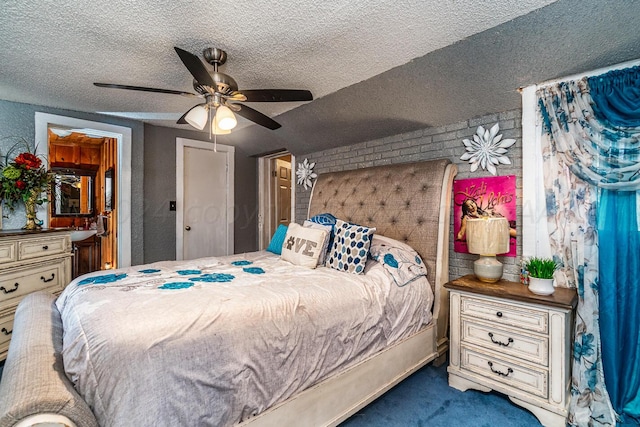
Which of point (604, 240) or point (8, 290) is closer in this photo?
point (604, 240)

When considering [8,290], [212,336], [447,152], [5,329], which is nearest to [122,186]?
[8,290]

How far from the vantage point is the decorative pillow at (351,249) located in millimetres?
1932

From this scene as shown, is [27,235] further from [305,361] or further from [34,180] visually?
[305,361]

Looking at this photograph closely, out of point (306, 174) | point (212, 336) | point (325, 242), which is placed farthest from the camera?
point (306, 174)

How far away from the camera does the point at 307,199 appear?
143 inches

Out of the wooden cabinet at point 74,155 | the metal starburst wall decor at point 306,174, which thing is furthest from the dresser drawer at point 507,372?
the wooden cabinet at point 74,155

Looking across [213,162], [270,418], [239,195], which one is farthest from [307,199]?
[270,418]

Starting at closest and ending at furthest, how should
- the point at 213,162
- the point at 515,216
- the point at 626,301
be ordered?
1. the point at 626,301
2. the point at 515,216
3. the point at 213,162

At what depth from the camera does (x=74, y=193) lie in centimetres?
429

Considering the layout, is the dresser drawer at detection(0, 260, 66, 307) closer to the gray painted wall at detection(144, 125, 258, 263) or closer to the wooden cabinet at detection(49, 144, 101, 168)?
the gray painted wall at detection(144, 125, 258, 263)

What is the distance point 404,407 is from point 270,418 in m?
0.92

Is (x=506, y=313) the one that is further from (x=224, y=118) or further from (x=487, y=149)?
(x=224, y=118)

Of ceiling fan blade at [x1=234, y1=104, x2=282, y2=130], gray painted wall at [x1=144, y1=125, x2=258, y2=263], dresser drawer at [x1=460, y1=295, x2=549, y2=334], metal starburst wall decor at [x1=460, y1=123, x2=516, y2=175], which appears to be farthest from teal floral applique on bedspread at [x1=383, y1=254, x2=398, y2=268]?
gray painted wall at [x1=144, y1=125, x2=258, y2=263]

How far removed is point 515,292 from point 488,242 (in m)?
0.32
